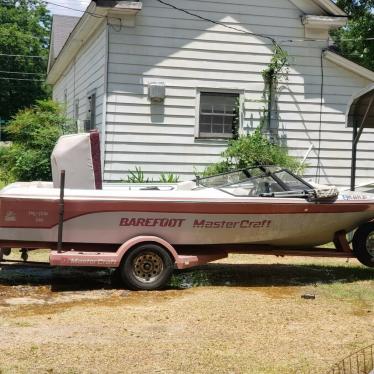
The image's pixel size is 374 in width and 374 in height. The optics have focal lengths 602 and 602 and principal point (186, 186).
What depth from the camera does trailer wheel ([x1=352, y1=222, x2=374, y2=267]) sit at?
301 inches

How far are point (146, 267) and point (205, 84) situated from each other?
619 cm

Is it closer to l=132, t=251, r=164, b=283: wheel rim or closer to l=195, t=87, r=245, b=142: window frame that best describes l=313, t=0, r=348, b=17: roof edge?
l=195, t=87, r=245, b=142: window frame

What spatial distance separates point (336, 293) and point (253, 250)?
1117 mm

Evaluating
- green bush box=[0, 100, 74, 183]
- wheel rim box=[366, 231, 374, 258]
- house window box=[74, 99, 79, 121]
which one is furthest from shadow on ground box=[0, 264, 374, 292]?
house window box=[74, 99, 79, 121]

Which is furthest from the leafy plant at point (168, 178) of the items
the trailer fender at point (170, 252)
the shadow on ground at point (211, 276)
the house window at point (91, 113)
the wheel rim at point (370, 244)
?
the wheel rim at point (370, 244)

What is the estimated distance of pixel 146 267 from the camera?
6.91m

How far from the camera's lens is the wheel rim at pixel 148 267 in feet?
22.6

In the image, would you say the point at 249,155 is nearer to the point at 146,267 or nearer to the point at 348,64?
the point at 348,64

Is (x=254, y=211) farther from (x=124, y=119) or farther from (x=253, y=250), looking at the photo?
(x=124, y=119)

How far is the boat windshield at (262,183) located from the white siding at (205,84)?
451 centimetres

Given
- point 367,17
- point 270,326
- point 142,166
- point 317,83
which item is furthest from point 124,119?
point 367,17

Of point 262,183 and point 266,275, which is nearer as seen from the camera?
point 262,183

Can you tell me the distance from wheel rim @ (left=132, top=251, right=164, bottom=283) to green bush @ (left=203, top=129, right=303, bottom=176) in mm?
5239

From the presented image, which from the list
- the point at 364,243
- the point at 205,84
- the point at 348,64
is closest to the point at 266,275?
the point at 364,243
